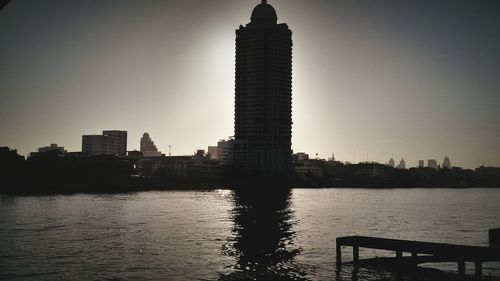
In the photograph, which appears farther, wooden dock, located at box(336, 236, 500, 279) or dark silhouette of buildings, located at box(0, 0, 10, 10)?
wooden dock, located at box(336, 236, 500, 279)

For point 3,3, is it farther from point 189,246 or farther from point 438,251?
point 189,246

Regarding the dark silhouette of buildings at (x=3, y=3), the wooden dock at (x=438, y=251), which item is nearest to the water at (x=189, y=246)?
the wooden dock at (x=438, y=251)

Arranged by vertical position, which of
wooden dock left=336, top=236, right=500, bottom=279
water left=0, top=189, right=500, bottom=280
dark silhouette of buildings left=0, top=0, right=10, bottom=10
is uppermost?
dark silhouette of buildings left=0, top=0, right=10, bottom=10

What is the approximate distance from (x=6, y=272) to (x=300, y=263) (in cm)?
2486

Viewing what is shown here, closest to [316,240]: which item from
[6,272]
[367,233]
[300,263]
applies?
[367,233]

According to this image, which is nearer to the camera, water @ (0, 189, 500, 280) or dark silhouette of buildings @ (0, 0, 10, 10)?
dark silhouette of buildings @ (0, 0, 10, 10)

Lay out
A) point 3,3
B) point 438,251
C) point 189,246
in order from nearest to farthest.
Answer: point 3,3, point 438,251, point 189,246

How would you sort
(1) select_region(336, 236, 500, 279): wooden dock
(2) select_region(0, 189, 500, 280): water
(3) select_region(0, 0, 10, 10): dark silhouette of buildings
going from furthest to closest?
(2) select_region(0, 189, 500, 280): water, (1) select_region(336, 236, 500, 279): wooden dock, (3) select_region(0, 0, 10, 10): dark silhouette of buildings

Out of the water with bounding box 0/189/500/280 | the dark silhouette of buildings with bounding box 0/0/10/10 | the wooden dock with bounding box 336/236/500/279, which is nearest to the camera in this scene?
the dark silhouette of buildings with bounding box 0/0/10/10

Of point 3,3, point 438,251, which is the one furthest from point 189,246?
point 3,3

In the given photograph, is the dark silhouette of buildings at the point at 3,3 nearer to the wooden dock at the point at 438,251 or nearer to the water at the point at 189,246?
the water at the point at 189,246

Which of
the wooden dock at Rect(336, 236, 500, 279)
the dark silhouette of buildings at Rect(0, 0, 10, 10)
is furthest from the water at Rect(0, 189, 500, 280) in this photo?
the dark silhouette of buildings at Rect(0, 0, 10, 10)

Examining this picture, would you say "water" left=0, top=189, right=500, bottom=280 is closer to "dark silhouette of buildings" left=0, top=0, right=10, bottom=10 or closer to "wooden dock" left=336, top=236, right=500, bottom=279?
"wooden dock" left=336, top=236, right=500, bottom=279

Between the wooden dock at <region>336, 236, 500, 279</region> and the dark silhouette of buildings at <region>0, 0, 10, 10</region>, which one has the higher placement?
the dark silhouette of buildings at <region>0, 0, 10, 10</region>
